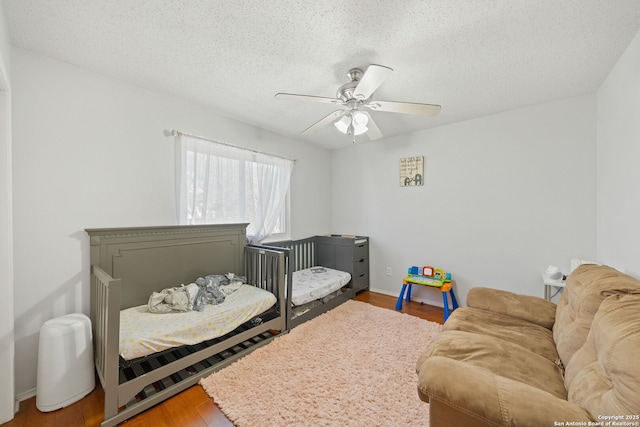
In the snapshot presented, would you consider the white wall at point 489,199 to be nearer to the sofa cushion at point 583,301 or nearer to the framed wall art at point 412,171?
the framed wall art at point 412,171

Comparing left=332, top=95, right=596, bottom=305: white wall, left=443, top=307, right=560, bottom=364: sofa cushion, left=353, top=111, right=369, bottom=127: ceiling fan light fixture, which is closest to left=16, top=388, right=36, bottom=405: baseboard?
left=443, top=307, right=560, bottom=364: sofa cushion

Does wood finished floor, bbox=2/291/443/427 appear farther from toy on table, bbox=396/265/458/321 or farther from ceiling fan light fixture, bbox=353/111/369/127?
toy on table, bbox=396/265/458/321

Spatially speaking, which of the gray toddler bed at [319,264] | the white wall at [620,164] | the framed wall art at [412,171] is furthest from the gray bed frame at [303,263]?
the white wall at [620,164]

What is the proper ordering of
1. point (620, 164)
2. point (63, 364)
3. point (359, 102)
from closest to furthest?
point (63, 364) < point (620, 164) < point (359, 102)

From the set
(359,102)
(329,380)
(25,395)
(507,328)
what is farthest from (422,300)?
(25,395)

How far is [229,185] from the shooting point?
2887mm

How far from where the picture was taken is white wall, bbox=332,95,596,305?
244 centimetres

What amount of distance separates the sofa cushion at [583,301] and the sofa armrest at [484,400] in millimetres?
609

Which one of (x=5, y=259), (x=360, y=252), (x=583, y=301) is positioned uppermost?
(x=5, y=259)

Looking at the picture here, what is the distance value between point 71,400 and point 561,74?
428 centimetres

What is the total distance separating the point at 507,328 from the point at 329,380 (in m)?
1.30

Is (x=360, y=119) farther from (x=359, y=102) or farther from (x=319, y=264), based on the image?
(x=319, y=264)

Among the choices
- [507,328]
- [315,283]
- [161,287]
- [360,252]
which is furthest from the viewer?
[360,252]

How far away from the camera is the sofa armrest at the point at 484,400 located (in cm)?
85
